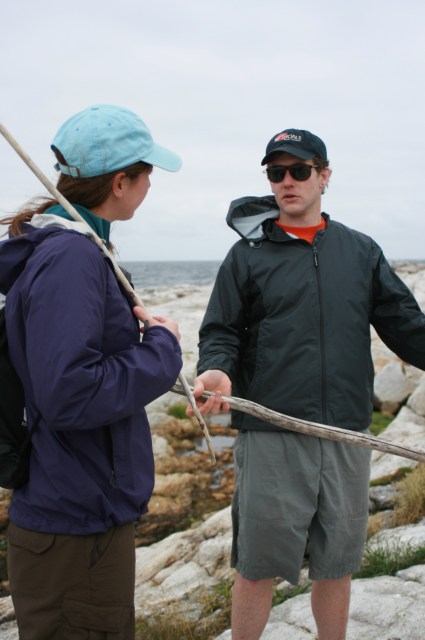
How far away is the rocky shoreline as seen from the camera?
4.00m

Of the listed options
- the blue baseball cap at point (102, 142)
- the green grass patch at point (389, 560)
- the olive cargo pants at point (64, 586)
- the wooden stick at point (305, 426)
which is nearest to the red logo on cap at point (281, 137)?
the blue baseball cap at point (102, 142)

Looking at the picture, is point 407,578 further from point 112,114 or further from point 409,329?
point 112,114

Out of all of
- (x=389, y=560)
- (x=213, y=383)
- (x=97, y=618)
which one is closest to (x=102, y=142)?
(x=213, y=383)

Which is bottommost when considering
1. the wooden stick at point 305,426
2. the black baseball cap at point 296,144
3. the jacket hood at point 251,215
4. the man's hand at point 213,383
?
the wooden stick at point 305,426

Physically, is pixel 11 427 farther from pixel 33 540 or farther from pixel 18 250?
pixel 18 250

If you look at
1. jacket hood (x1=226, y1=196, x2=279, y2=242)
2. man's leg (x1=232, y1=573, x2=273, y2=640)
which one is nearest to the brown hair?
jacket hood (x1=226, y1=196, x2=279, y2=242)

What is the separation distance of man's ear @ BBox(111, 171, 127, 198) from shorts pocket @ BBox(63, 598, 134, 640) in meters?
1.48

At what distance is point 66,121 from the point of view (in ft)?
7.88

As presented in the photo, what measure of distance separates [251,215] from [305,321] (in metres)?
0.79

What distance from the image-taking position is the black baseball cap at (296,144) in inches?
135

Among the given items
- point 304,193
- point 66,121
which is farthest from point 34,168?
point 304,193

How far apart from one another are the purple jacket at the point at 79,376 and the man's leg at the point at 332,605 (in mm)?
1506

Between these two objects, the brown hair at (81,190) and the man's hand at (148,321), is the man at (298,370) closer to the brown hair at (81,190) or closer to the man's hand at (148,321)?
the man's hand at (148,321)

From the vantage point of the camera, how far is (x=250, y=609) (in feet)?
10.6
